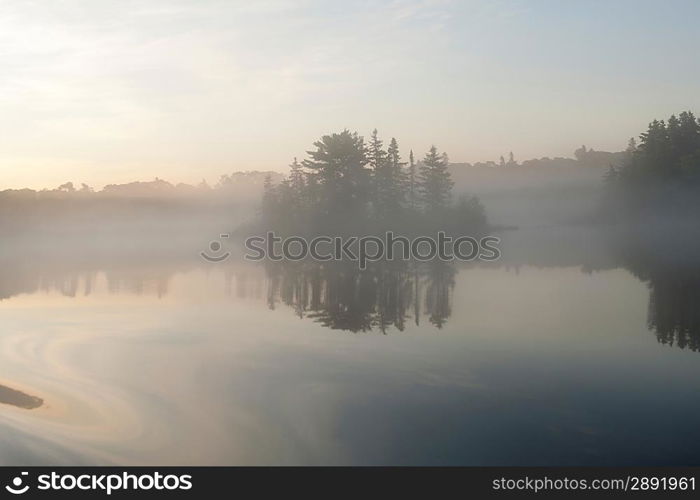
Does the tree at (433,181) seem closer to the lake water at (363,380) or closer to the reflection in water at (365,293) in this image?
the reflection in water at (365,293)

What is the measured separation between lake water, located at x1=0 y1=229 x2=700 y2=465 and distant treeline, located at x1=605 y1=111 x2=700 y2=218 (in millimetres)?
51415

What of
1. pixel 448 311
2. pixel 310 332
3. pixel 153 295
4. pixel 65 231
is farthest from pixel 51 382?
pixel 65 231

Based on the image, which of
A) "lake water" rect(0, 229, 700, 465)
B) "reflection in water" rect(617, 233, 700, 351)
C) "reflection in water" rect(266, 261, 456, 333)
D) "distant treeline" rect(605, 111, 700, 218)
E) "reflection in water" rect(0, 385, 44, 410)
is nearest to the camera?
"lake water" rect(0, 229, 700, 465)

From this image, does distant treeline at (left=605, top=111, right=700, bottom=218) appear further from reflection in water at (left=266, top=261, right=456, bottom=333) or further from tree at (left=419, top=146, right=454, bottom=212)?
reflection in water at (left=266, top=261, right=456, bottom=333)

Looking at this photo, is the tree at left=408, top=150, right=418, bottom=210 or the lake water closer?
the lake water

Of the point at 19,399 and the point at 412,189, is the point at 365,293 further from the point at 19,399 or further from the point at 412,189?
the point at 412,189

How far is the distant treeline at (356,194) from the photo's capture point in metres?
58.4

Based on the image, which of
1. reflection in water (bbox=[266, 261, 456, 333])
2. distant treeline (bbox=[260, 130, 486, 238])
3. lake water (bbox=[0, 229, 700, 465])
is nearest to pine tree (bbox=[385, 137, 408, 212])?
distant treeline (bbox=[260, 130, 486, 238])

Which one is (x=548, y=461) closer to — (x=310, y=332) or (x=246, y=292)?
(x=310, y=332)

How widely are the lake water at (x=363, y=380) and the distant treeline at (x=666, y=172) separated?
169ft

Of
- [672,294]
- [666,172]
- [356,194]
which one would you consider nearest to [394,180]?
[356,194]

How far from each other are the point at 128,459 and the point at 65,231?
13245 cm

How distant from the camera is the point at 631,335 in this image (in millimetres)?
12953

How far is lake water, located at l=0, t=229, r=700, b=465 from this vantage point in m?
7.39
